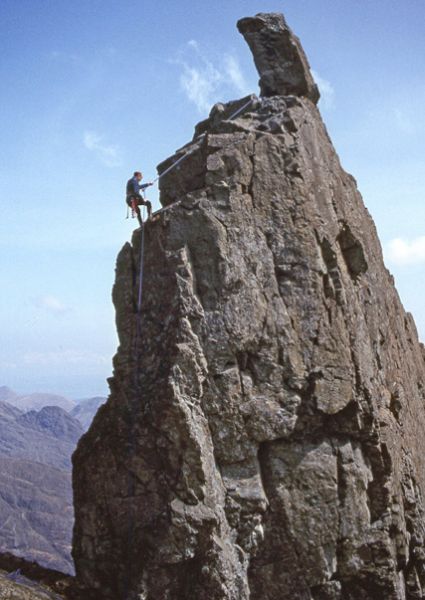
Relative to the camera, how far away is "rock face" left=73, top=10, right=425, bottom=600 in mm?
19156

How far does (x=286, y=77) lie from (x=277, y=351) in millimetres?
15461

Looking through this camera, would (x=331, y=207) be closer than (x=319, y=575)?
No

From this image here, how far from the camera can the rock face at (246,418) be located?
754 inches

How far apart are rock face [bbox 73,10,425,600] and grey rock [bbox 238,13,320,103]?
4.15 m

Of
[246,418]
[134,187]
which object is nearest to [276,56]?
[134,187]

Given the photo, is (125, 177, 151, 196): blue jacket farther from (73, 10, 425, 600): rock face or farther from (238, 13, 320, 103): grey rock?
(238, 13, 320, 103): grey rock

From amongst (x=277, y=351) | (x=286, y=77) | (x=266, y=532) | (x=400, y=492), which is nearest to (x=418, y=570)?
(x=400, y=492)

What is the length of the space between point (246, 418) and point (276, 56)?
19389 millimetres

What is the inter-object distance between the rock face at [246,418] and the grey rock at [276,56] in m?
4.15

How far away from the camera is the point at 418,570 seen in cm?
2278

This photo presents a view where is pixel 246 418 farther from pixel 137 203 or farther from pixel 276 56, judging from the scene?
pixel 276 56

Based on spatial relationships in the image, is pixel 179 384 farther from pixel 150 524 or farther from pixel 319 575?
pixel 319 575

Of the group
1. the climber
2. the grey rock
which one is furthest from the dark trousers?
the grey rock

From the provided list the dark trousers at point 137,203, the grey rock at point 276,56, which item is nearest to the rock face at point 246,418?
the dark trousers at point 137,203
